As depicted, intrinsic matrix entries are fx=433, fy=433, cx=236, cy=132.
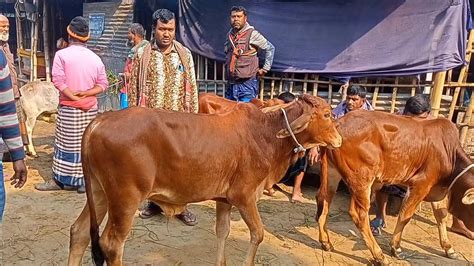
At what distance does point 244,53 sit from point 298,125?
3.08 m

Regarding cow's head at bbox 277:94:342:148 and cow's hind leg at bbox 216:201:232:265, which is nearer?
cow's head at bbox 277:94:342:148

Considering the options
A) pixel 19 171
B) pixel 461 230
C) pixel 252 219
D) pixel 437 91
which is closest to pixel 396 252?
pixel 461 230

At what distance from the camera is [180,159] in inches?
119

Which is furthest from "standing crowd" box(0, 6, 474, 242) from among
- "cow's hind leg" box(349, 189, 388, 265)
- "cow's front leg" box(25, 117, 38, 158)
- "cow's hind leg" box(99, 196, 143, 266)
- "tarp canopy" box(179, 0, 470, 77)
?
"cow's hind leg" box(349, 189, 388, 265)

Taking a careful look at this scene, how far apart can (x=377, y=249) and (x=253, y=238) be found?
1.38 meters

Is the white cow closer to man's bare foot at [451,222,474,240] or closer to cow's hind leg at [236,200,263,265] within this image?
cow's hind leg at [236,200,263,265]

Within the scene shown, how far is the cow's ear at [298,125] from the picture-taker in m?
3.20

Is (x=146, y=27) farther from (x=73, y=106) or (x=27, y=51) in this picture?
(x=27, y=51)

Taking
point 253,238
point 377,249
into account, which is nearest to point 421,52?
point 377,249

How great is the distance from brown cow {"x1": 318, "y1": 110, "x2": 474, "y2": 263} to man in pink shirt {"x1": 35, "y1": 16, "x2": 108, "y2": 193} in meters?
2.82

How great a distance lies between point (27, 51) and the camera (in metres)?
12.2

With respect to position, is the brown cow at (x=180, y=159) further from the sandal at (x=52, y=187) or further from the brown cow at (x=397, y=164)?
the sandal at (x=52, y=187)

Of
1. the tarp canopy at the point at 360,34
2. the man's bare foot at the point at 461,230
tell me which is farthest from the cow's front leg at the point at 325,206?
the tarp canopy at the point at 360,34

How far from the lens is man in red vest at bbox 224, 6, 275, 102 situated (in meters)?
6.05
